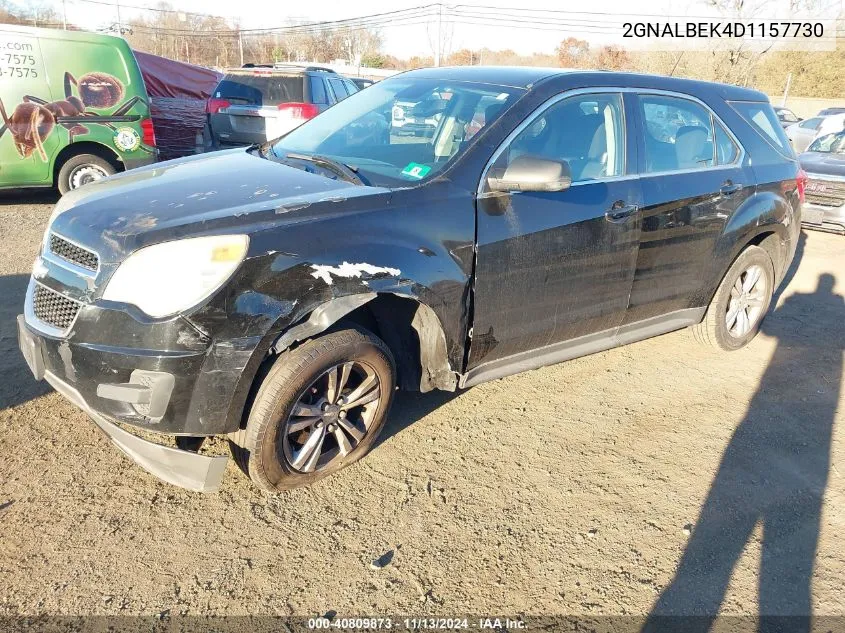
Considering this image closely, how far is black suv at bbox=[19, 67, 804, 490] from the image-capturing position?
246 centimetres

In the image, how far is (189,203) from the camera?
2.70 m

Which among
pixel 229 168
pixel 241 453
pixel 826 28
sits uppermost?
pixel 826 28

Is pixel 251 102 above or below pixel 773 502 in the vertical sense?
above

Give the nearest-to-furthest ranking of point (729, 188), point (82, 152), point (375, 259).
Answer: point (375, 259)
point (729, 188)
point (82, 152)

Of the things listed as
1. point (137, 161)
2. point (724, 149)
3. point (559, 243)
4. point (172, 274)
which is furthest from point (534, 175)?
point (137, 161)

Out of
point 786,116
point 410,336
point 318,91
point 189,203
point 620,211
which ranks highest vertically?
point 318,91

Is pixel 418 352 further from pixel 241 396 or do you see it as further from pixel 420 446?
pixel 241 396

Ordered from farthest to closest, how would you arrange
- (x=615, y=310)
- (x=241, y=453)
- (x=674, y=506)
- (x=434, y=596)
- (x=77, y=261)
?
(x=615, y=310) → (x=674, y=506) → (x=241, y=453) → (x=77, y=261) → (x=434, y=596)

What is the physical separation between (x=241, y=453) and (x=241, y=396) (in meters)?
0.36

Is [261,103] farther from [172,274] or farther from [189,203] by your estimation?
[172,274]

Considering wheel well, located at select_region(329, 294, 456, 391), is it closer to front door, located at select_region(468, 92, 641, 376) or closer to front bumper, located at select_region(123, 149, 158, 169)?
front door, located at select_region(468, 92, 641, 376)

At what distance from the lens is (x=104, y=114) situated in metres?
7.61

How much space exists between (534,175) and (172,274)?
5.37ft

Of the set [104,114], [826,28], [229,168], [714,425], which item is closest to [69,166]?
[104,114]
